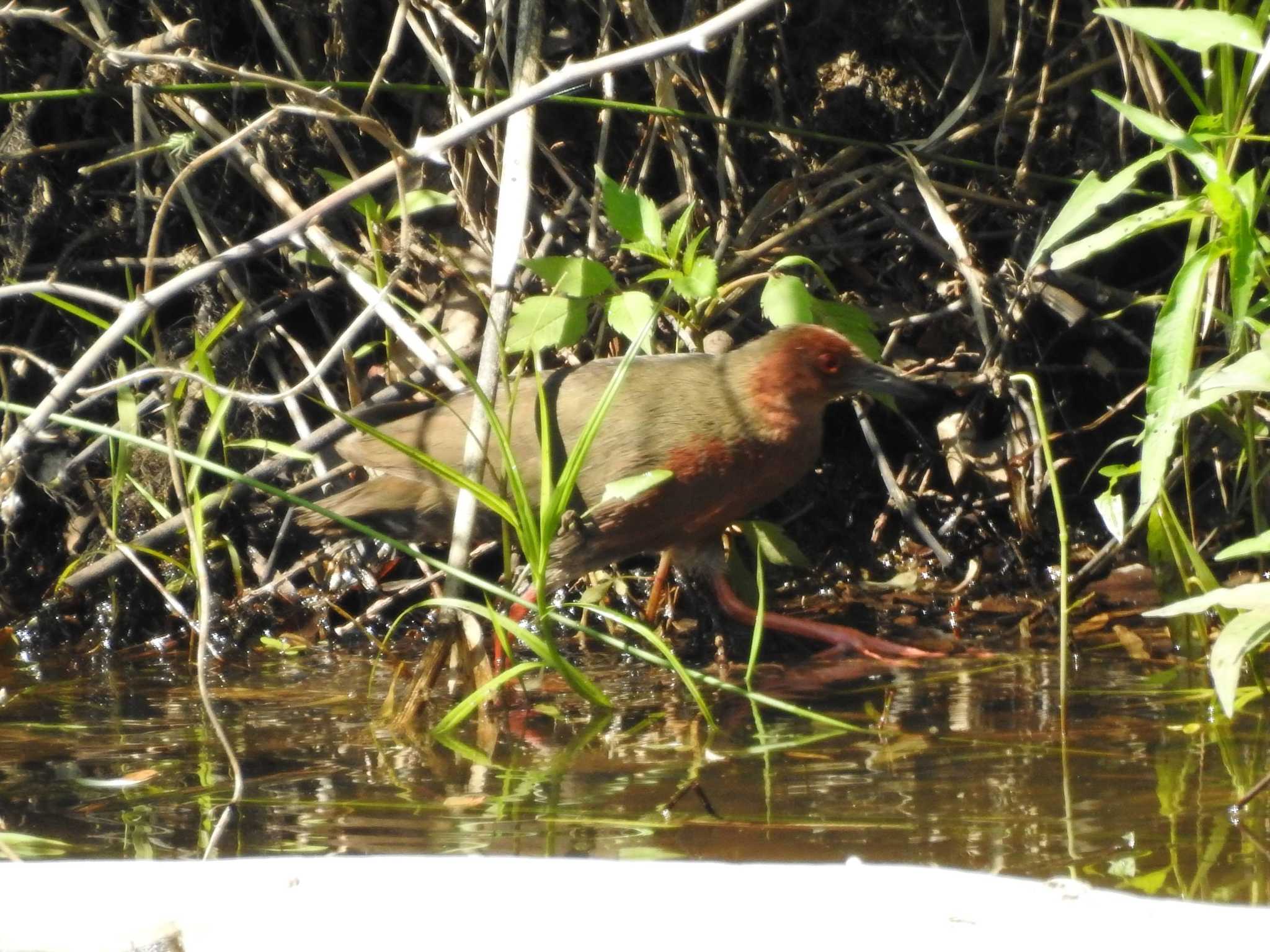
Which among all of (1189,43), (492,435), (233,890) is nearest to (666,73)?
(492,435)

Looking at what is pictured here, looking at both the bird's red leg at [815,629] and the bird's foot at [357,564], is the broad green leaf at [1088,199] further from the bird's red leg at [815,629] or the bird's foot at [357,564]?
the bird's foot at [357,564]

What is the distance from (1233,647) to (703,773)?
112cm

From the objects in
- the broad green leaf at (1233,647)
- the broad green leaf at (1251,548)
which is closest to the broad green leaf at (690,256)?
the broad green leaf at (1251,548)

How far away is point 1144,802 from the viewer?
111 inches

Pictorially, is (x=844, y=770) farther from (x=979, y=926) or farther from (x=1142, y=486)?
(x=979, y=926)

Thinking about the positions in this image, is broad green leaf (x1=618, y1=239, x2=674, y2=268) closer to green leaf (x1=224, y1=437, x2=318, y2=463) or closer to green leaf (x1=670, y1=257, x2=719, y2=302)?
green leaf (x1=670, y1=257, x2=719, y2=302)

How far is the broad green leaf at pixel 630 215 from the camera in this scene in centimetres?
414

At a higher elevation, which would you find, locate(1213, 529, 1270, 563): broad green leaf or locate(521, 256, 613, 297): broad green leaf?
locate(521, 256, 613, 297): broad green leaf

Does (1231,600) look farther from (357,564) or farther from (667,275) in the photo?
(357,564)

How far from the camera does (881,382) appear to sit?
465 centimetres

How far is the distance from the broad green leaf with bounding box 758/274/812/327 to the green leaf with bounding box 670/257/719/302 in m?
0.19

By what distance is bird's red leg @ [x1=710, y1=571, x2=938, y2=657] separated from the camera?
437 cm

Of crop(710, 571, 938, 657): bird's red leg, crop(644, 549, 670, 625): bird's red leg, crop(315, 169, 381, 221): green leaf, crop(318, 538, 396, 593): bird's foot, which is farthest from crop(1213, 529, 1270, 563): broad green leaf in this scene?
crop(318, 538, 396, 593): bird's foot

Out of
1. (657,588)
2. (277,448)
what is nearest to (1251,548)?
(657,588)
